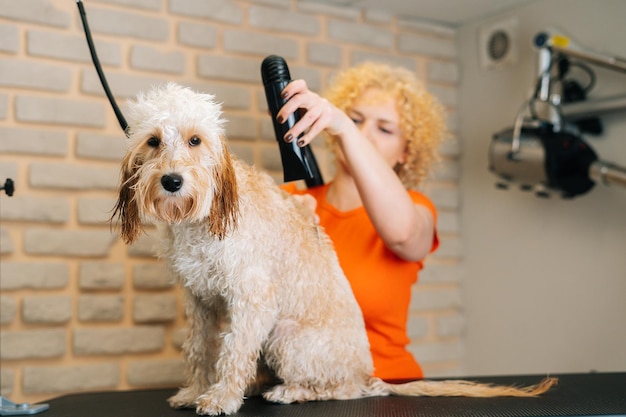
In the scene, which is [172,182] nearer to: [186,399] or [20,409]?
[186,399]

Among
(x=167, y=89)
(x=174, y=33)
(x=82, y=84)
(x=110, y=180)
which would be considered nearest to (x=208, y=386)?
(x=167, y=89)

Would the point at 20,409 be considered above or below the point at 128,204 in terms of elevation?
below

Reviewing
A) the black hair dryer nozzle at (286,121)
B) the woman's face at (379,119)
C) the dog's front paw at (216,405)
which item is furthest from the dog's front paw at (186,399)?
the woman's face at (379,119)

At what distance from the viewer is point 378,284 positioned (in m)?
1.60

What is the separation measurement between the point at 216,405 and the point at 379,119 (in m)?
0.89

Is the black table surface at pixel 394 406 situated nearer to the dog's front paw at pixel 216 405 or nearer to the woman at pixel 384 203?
the dog's front paw at pixel 216 405

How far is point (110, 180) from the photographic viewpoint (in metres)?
1.92

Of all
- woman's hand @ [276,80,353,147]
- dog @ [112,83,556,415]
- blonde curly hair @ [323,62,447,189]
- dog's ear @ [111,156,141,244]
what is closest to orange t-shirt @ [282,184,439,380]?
blonde curly hair @ [323,62,447,189]

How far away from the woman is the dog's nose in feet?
1.61

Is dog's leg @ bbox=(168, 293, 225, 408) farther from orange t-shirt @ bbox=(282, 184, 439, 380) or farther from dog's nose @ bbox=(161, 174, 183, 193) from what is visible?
orange t-shirt @ bbox=(282, 184, 439, 380)

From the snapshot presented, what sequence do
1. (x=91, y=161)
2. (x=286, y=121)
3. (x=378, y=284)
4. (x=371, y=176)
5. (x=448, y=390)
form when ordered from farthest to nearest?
(x=91, y=161)
(x=378, y=284)
(x=371, y=176)
(x=448, y=390)
(x=286, y=121)

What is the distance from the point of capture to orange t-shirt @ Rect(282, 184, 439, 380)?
159 centimetres

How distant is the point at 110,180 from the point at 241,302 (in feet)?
3.28

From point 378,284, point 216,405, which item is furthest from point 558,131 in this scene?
point 216,405
